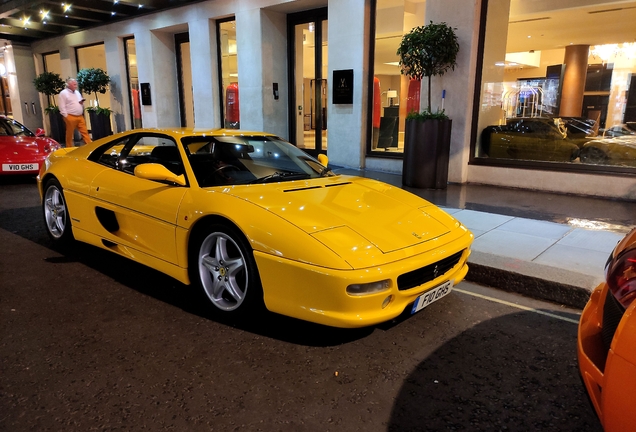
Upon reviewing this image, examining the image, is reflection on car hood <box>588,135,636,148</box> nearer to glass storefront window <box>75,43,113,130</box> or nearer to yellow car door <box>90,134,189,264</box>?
yellow car door <box>90,134,189,264</box>

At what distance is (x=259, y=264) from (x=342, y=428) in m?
1.13

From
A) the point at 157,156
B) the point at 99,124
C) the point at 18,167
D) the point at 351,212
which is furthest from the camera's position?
the point at 99,124

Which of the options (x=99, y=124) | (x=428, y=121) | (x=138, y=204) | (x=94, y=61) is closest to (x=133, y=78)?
(x=99, y=124)

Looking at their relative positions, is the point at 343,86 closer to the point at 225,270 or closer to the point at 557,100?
the point at 557,100

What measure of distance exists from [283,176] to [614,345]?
111 inches

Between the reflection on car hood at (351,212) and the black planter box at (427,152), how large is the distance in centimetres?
434

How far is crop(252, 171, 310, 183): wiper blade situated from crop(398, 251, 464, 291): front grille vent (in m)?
1.47

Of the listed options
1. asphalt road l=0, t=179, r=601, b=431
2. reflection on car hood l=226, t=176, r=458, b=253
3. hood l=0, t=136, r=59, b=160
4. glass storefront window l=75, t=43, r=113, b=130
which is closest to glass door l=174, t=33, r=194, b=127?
glass storefront window l=75, t=43, r=113, b=130

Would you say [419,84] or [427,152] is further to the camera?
A: [419,84]

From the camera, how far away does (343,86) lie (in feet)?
34.0

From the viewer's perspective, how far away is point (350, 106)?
409 inches

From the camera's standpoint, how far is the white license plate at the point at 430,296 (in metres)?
2.90

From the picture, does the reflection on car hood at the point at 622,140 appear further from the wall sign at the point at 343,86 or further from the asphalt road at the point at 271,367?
the asphalt road at the point at 271,367

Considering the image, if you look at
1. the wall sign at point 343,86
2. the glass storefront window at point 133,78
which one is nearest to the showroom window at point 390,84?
the wall sign at point 343,86
